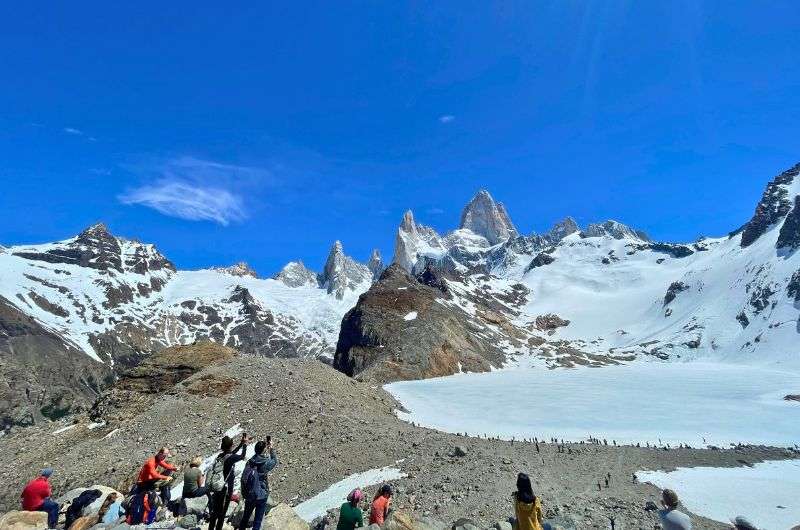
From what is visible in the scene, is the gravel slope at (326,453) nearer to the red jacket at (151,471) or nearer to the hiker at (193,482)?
the hiker at (193,482)

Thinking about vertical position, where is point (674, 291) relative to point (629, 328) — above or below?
above

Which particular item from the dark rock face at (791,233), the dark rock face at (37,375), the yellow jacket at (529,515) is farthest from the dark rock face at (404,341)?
the dark rock face at (791,233)

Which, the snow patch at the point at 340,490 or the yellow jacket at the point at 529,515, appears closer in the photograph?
the yellow jacket at the point at 529,515

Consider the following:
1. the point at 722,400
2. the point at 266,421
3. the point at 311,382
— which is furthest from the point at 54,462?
the point at 722,400

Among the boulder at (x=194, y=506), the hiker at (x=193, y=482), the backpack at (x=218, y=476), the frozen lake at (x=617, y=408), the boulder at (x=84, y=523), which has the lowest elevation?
the boulder at (x=84, y=523)

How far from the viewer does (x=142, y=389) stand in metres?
39.1

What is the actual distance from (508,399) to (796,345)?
3924 inches

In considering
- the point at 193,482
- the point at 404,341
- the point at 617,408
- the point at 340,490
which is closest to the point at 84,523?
the point at 193,482

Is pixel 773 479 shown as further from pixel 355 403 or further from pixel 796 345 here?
pixel 796 345

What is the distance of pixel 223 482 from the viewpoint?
12875mm

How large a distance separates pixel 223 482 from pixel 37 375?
7828 inches

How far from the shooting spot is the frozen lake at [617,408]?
3941cm

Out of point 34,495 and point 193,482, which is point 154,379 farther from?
point 193,482

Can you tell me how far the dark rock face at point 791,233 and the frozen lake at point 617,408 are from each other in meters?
100
